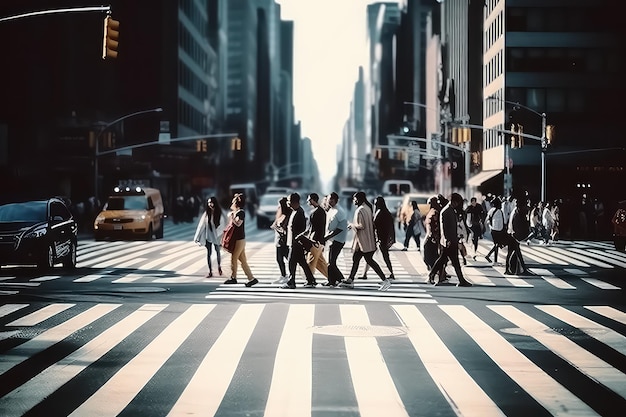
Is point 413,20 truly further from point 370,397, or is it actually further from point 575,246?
point 370,397

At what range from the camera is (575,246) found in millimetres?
39062

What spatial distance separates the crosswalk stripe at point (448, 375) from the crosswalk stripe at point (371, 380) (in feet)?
1.42

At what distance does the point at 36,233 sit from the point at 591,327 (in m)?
13.4

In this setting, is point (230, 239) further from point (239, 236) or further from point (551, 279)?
point (551, 279)

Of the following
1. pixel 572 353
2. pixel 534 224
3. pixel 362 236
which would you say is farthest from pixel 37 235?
pixel 534 224

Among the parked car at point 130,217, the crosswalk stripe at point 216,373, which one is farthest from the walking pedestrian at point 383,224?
the parked car at point 130,217

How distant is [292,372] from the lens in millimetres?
10164

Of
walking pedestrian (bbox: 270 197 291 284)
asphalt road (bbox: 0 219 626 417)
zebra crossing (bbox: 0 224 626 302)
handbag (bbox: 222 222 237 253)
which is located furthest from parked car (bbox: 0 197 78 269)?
walking pedestrian (bbox: 270 197 291 284)

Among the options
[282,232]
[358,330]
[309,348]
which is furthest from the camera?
[282,232]

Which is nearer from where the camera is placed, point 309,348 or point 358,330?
point 309,348

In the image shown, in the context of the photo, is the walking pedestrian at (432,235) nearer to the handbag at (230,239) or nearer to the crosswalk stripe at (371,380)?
the handbag at (230,239)

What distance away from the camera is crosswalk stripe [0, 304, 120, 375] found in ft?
36.3

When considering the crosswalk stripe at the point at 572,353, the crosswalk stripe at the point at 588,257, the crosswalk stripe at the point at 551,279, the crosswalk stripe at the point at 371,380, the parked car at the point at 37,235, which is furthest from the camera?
the crosswalk stripe at the point at 588,257

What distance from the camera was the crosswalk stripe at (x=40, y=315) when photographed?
46.8 feet
